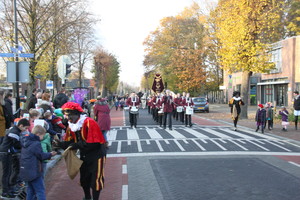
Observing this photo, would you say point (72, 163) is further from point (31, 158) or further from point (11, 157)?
point (11, 157)

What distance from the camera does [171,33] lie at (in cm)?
4825

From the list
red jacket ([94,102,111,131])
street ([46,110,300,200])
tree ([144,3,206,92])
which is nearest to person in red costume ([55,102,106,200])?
street ([46,110,300,200])

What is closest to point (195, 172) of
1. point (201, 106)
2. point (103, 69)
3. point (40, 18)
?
point (40, 18)

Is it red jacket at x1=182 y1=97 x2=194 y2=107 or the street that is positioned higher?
red jacket at x1=182 y1=97 x2=194 y2=107

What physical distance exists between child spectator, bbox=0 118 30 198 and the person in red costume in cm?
86

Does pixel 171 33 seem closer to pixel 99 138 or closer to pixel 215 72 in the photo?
pixel 215 72

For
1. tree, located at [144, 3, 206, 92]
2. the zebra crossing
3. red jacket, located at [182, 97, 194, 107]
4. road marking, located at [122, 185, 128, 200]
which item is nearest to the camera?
road marking, located at [122, 185, 128, 200]

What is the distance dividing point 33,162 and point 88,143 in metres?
0.85

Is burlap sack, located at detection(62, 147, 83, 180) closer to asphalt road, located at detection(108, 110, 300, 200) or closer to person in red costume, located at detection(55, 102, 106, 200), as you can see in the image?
person in red costume, located at detection(55, 102, 106, 200)

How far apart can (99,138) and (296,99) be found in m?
13.4

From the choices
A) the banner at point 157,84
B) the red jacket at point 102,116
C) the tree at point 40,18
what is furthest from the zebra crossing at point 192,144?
the banner at point 157,84

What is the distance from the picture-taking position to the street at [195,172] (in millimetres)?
5969

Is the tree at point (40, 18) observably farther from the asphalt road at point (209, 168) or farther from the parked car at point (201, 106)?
the parked car at point (201, 106)

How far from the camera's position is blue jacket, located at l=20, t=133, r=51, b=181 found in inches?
187
